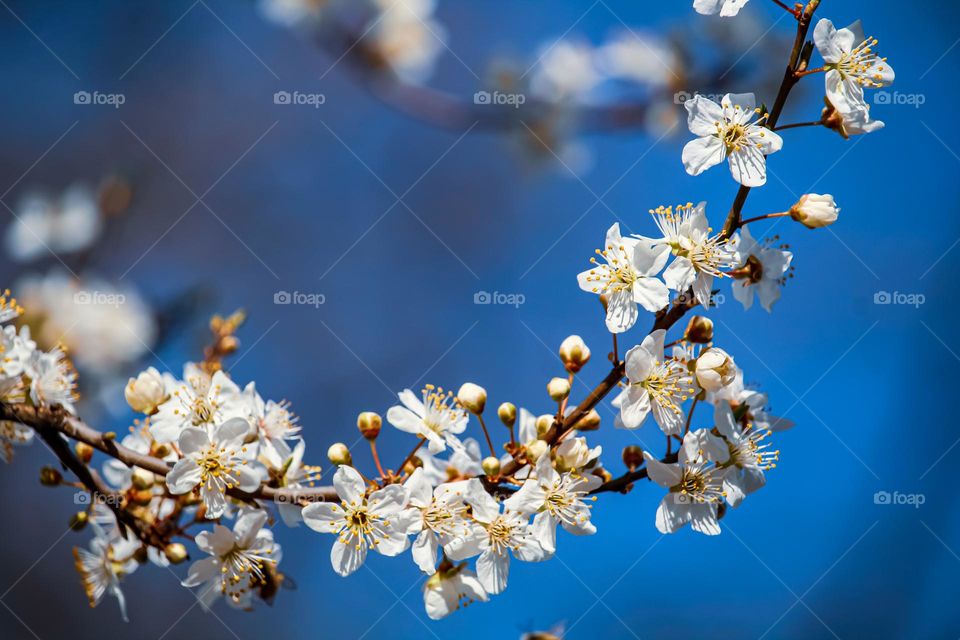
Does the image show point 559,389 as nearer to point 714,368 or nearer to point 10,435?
point 714,368

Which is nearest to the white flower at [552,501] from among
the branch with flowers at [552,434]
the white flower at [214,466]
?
the branch with flowers at [552,434]

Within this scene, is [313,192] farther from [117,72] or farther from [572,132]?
[572,132]

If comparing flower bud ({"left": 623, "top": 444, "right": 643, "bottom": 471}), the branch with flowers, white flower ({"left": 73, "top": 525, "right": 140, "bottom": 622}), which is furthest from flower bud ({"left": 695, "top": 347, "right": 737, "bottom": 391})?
white flower ({"left": 73, "top": 525, "right": 140, "bottom": 622})

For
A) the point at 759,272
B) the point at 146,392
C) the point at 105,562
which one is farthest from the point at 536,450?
the point at 105,562

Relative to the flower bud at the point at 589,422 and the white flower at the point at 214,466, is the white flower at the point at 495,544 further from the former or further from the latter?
the white flower at the point at 214,466

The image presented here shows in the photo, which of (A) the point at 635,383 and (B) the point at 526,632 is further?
(B) the point at 526,632

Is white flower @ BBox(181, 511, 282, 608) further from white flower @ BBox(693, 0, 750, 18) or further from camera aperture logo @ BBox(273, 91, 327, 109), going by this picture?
camera aperture logo @ BBox(273, 91, 327, 109)

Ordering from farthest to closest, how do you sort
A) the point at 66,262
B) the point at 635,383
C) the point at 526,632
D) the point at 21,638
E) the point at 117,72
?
the point at 21,638, the point at 117,72, the point at 66,262, the point at 526,632, the point at 635,383

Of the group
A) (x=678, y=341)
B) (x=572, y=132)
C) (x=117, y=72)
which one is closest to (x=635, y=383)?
(x=678, y=341)
